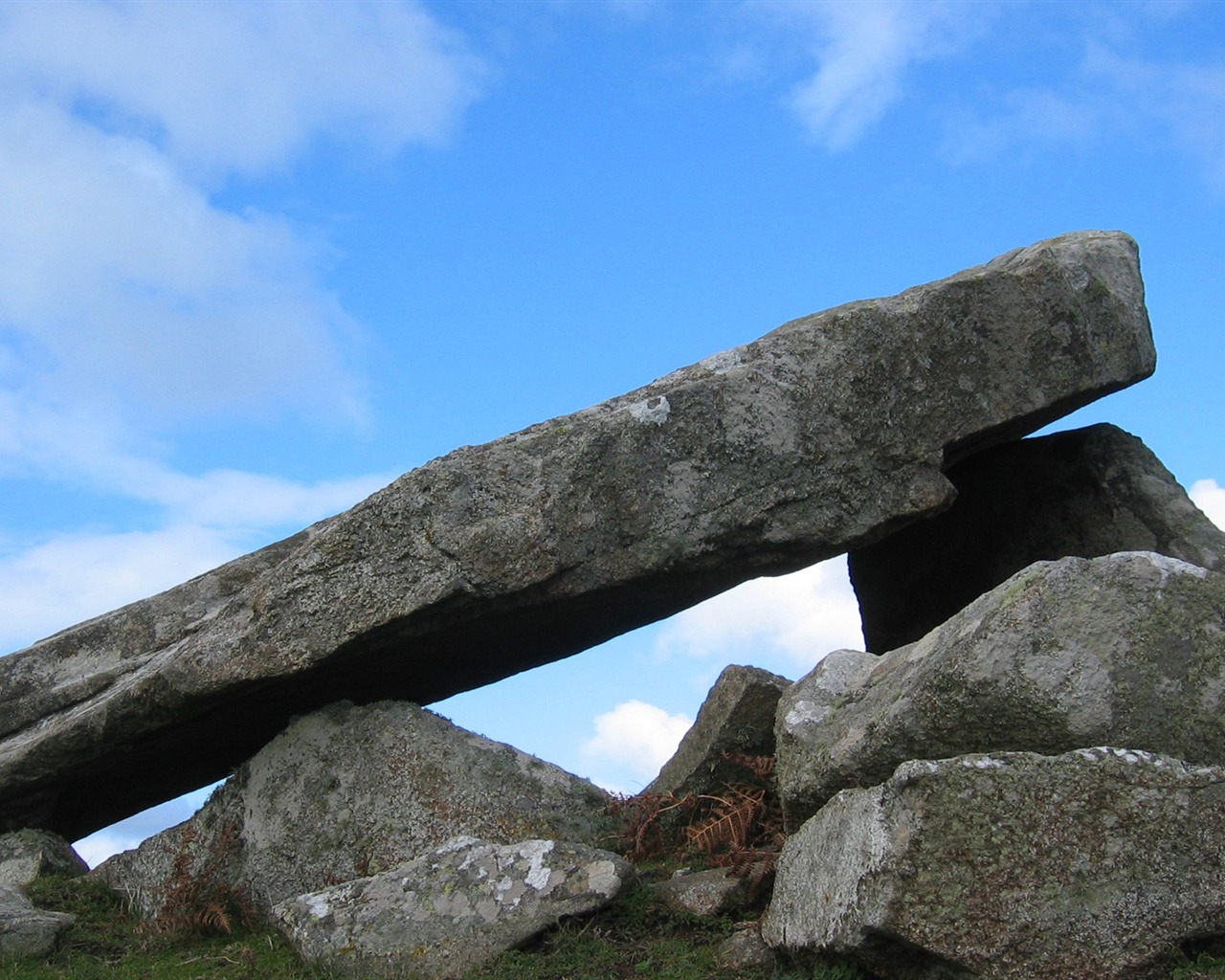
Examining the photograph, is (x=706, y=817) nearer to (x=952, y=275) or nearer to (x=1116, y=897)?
(x=1116, y=897)

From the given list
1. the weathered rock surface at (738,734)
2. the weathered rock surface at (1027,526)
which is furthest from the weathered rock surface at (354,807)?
the weathered rock surface at (1027,526)

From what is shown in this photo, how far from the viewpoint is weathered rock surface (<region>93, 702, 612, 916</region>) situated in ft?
30.6

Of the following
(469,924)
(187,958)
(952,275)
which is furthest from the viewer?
(952,275)

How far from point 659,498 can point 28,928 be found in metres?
4.97

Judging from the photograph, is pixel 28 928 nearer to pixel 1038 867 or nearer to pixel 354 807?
pixel 354 807

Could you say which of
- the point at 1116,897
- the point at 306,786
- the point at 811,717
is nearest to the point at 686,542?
the point at 811,717

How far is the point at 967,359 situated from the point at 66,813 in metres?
8.46

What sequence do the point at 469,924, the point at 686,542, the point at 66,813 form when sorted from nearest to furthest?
the point at 469,924 < the point at 686,542 < the point at 66,813

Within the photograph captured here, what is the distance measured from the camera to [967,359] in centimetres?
982

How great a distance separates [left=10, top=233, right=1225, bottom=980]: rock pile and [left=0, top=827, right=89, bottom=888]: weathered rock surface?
28 centimetres

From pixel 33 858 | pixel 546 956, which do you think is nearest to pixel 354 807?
pixel 546 956

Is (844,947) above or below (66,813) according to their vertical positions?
below

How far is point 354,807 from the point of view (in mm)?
9500

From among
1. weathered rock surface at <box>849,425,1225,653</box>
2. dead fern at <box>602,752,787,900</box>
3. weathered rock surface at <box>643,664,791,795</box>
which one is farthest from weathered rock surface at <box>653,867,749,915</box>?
weathered rock surface at <box>849,425,1225,653</box>
